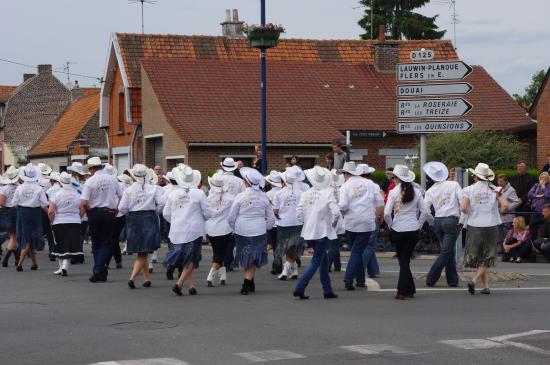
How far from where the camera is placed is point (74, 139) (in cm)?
5769

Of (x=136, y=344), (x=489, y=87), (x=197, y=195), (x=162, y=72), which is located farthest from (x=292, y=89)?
(x=136, y=344)

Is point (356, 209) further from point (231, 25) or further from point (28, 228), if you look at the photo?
point (231, 25)

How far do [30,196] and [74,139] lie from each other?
37.5 m

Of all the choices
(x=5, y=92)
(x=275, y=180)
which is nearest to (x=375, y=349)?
(x=275, y=180)

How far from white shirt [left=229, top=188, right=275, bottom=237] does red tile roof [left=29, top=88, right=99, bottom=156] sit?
4301cm

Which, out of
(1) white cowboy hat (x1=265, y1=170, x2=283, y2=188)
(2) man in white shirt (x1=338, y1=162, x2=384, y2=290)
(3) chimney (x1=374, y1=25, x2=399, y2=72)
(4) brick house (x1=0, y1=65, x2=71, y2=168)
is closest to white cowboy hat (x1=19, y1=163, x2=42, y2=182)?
(1) white cowboy hat (x1=265, y1=170, x2=283, y2=188)

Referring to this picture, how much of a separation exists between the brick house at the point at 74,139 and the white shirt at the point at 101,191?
36.4m

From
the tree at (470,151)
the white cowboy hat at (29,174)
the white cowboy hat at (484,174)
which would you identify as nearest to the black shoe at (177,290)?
the white cowboy hat at (484,174)

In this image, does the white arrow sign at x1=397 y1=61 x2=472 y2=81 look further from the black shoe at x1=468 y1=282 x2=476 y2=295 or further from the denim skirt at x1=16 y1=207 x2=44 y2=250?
the denim skirt at x1=16 y1=207 x2=44 y2=250

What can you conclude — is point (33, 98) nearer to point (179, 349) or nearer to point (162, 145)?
point (162, 145)

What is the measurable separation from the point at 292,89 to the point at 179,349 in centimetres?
3279

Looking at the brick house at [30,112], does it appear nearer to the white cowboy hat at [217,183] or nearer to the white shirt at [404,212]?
the white cowboy hat at [217,183]

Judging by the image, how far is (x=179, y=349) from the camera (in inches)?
420

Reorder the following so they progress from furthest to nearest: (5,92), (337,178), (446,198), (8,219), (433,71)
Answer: (5,92), (8,219), (337,178), (433,71), (446,198)
